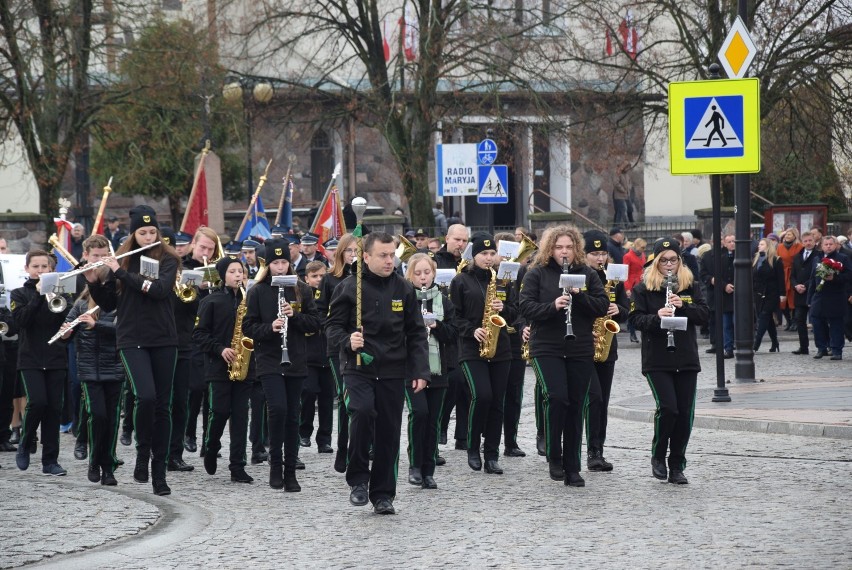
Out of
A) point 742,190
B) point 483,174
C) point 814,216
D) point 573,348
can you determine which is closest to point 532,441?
point 573,348

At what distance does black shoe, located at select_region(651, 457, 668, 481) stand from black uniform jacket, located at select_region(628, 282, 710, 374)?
0.68m

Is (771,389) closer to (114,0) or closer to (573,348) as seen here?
(573,348)

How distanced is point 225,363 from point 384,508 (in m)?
2.65

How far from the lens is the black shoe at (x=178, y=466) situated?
43.6ft

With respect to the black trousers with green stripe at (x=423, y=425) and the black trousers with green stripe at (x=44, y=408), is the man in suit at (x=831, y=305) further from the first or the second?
the black trousers with green stripe at (x=44, y=408)

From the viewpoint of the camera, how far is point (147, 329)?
1179cm

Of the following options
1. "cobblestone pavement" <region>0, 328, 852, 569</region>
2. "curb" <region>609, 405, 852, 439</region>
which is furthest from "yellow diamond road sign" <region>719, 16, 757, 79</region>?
"cobblestone pavement" <region>0, 328, 852, 569</region>

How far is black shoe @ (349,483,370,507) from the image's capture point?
35.5ft

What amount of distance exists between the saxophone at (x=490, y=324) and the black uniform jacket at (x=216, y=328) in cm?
201

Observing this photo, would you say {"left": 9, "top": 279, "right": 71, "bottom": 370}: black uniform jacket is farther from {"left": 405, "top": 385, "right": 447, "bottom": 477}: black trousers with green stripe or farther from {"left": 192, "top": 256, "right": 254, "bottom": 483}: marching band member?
{"left": 405, "top": 385, "right": 447, "bottom": 477}: black trousers with green stripe

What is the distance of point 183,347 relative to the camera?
539 inches

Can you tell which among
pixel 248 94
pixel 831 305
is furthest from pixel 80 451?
pixel 248 94

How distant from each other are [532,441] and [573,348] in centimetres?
308

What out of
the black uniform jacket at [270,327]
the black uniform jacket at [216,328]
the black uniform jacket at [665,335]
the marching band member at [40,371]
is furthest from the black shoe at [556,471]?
the marching band member at [40,371]
